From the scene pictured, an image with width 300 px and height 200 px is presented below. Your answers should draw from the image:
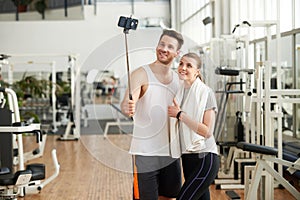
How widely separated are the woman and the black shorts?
0.07 m

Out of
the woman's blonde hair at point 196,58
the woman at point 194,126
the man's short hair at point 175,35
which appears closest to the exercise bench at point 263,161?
the woman at point 194,126

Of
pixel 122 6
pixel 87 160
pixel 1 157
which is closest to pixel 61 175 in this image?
pixel 87 160

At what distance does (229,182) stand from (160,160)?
3050 millimetres

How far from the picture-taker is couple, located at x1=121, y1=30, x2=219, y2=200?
2424 mm

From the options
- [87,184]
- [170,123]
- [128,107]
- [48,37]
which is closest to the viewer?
[128,107]

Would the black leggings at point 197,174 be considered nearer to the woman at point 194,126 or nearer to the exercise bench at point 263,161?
the woman at point 194,126

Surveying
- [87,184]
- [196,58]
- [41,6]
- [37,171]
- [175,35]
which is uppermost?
[41,6]

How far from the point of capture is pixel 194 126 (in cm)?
246

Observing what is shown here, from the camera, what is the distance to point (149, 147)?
246 centimetres

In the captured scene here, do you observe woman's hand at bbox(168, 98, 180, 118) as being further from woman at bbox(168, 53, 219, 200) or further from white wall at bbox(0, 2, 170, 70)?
white wall at bbox(0, 2, 170, 70)

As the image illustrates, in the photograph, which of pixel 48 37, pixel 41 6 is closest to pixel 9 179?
pixel 41 6

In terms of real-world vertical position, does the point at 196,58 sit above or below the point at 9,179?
above

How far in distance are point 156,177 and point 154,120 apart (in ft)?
1.10

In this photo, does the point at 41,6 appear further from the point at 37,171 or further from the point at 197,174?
the point at 197,174
